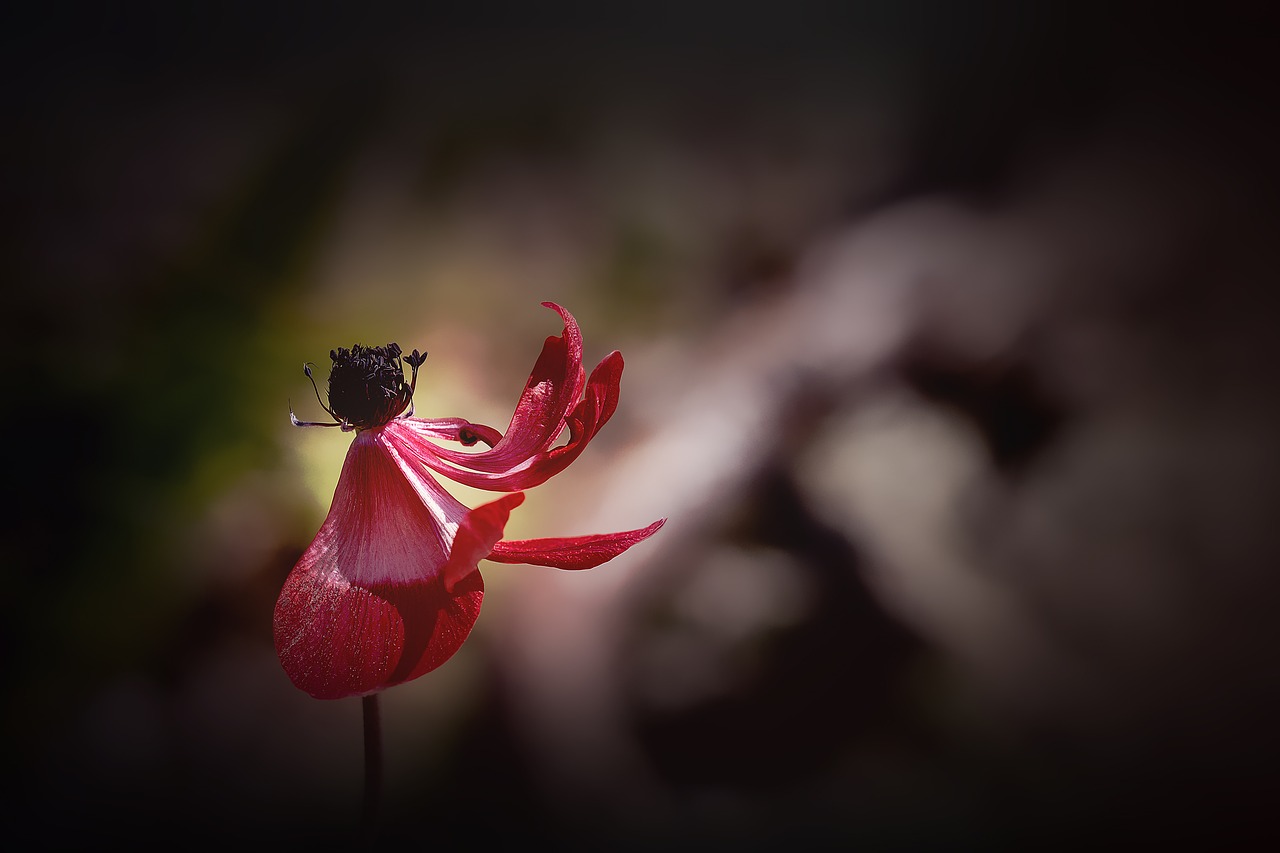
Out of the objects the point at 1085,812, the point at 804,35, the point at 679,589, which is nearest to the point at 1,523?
the point at 679,589

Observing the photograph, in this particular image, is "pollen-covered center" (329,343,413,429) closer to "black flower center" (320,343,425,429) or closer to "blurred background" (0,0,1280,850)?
"black flower center" (320,343,425,429)

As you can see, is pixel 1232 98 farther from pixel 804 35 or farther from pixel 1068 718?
pixel 1068 718

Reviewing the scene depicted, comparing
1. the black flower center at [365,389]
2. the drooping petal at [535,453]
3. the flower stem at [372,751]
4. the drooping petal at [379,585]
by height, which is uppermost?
the black flower center at [365,389]

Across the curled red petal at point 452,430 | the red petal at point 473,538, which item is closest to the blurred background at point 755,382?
the curled red petal at point 452,430

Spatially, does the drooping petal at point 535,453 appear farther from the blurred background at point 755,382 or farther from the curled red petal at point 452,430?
the blurred background at point 755,382

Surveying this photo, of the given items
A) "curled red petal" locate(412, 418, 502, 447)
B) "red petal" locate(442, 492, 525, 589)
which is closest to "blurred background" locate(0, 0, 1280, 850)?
"curled red petal" locate(412, 418, 502, 447)

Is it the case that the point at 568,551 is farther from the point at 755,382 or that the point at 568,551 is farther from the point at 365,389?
the point at 755,382

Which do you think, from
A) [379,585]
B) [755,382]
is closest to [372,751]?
[379,585]

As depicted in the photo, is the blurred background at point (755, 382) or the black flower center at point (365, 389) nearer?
the black flower center at point (365, 389)
